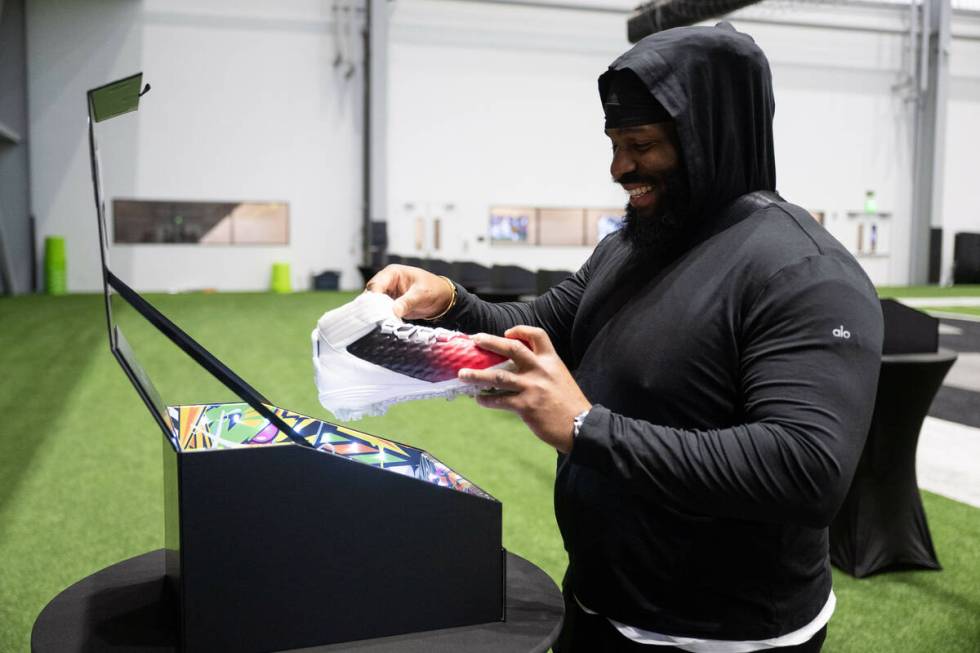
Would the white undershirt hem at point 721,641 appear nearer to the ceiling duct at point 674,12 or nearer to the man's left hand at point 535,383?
the man's left hand at point 535,383

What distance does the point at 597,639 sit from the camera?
1259 millimetres

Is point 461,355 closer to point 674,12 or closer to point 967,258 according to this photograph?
point 674,12

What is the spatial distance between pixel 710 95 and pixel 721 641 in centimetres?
71

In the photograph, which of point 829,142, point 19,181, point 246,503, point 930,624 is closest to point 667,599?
point 246,503

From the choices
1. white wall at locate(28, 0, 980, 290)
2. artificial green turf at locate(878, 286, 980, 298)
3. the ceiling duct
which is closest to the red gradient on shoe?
the ceiling duct

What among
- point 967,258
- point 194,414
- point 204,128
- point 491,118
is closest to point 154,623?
point 194,414

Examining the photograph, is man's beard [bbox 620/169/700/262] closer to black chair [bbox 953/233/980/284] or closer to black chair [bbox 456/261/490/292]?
black chair [bbox 456/261/490/292]

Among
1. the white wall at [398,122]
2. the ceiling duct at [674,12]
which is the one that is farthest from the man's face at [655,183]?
the white wall at [398,122]

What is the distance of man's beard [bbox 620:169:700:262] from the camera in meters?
1.15

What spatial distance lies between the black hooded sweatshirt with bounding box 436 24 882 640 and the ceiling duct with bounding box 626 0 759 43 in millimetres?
10231

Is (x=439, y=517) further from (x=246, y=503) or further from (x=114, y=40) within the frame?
(x=114, y=40)

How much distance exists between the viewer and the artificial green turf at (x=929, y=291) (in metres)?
14.5

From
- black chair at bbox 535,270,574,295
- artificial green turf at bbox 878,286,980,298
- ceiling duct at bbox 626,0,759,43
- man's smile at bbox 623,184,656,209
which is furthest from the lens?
artificial green turf at bbox 878,286,980,298

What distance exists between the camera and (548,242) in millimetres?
15672
